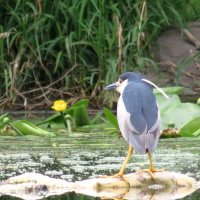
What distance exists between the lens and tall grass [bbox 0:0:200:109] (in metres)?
9.84

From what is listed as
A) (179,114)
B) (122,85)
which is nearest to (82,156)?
(122,85)

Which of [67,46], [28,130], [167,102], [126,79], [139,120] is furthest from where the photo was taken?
[67,46]

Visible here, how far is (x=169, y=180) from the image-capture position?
5949 mm

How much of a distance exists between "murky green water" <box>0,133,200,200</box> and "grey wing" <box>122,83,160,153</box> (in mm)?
364

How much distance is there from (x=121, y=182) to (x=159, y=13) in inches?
184

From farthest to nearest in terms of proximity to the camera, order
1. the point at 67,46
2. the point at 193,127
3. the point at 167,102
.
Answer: the point at 67,46, the point at 167,102, the point at 193,127

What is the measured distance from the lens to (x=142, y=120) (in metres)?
6.02

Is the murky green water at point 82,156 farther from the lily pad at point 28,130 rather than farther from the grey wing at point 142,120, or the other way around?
the grey wing at point 142,120

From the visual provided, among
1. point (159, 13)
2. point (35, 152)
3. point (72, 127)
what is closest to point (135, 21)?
point (159, 13)

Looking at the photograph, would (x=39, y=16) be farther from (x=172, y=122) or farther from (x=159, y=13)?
(x=172, y=122)

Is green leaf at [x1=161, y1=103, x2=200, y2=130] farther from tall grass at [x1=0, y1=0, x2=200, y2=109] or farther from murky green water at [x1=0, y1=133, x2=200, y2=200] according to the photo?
tall grass at [x1=0, y1=0, x2=200, y2=109]

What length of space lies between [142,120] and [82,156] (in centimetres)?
88

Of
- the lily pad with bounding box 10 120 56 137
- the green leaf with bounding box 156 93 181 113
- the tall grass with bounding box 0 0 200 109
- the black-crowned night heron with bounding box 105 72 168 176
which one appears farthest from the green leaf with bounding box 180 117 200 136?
the tall grass with bounding box 0 0 200 109

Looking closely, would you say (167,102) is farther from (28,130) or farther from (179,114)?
(28,130)
